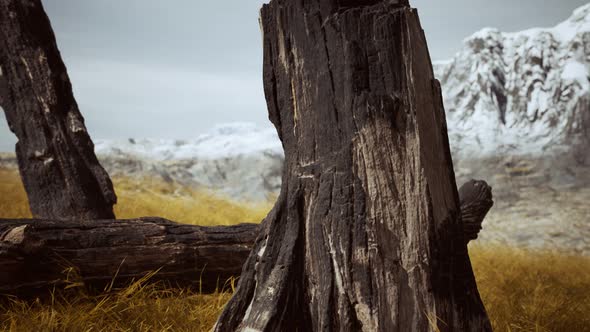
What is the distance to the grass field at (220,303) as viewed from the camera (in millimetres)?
1906

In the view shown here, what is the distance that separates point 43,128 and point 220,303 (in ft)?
5.77

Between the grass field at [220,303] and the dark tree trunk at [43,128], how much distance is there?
1.09m

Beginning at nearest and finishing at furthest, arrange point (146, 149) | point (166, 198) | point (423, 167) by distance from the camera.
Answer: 1. point (423, 167)
2. point (166, 198)
3. point (146, 149)

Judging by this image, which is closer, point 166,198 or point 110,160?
point 166,198

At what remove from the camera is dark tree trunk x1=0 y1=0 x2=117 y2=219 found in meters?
3.06

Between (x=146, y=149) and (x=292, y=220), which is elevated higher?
(x=146, y=149)

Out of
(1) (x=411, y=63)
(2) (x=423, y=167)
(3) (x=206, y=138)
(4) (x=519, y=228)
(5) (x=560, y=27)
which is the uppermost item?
(5) (x=560, y=27)

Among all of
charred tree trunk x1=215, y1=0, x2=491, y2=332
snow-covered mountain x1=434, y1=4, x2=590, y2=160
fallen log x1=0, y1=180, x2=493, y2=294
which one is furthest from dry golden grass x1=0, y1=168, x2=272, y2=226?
charred tree trunk x1=215, y1=0, x2=491, y2=332

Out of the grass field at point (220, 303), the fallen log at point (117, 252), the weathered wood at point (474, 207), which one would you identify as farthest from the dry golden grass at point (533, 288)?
the fallen log at point (117, 252)

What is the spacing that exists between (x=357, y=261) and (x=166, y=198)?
13.2 ft

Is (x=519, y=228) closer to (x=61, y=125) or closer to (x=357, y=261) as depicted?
(x=357, y=261)

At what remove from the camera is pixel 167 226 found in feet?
7.33

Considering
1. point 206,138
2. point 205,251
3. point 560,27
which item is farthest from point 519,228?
point 206,138

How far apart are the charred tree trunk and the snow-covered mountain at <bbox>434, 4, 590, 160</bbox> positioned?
3.72 m
